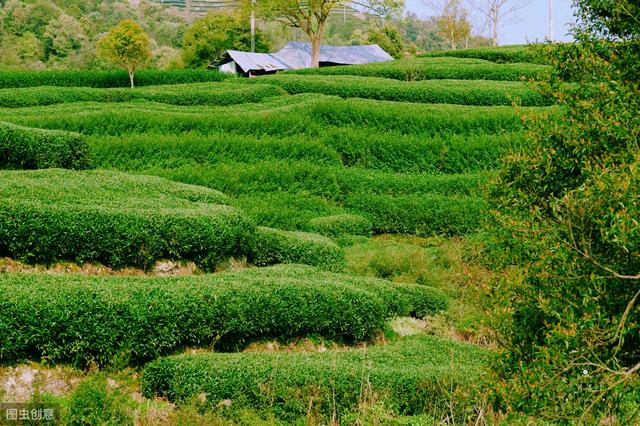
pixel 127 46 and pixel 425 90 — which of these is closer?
pixel 425 90

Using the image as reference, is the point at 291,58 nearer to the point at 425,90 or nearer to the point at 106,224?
the point at 425,90

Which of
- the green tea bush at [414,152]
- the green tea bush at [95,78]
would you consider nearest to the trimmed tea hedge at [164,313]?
the green tea bush at [414,152]

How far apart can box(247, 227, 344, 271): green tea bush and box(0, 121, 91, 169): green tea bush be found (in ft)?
16.4

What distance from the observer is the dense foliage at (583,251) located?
5.40 meters

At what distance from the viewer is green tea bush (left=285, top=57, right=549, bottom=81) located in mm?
34562

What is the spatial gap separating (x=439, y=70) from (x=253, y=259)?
77.0 feet

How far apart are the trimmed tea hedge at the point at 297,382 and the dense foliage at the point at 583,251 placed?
2.36 meters

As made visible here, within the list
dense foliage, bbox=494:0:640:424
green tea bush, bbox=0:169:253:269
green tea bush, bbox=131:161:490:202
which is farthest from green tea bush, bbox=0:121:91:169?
dense foliage, bbox=494:0:640:424

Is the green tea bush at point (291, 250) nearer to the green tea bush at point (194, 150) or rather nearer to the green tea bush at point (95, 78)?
the green tea bush at point (194, 150)

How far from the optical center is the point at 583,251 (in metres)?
5.62

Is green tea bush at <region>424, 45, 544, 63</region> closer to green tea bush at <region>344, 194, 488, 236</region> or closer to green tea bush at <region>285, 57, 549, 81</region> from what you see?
green tea bush at <region>285, 57, 549, 81</region>

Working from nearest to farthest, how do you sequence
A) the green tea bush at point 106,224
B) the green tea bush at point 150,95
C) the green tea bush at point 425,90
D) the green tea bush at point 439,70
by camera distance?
the green tea bush at point 106,224 → the green tea bush at point 425,90 → the green tea bush at point 150,95 → the green tea bush at point 439,70

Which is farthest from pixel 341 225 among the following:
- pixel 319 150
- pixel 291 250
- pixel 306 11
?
pixel 306 11

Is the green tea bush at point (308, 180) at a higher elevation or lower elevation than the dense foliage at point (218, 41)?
lower
